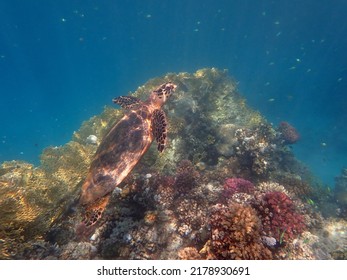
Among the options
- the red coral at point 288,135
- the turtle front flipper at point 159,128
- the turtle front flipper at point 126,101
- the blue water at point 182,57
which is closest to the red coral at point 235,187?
the turtle front flipper at point 159,128

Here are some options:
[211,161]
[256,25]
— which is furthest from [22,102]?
[211,161]

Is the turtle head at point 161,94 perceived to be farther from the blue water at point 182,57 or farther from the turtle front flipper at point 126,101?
the blue water at point 182,57

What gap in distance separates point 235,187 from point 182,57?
81485 millimetres

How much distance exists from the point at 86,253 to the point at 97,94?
316ft

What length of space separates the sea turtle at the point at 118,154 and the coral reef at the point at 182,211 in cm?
63

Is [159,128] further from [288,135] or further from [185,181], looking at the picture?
[288,135]

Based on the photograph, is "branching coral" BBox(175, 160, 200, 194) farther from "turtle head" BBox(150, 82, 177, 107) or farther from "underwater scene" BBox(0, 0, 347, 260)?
"turtle head" BBox(150, 82, 177, 107)

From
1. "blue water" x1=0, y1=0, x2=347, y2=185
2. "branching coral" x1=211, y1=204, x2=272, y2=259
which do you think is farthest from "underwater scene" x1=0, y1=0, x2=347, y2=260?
"blue water" x1=0, y1=0, x2=347, y2=185

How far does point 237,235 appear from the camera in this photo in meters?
4.54

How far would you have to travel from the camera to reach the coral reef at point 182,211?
5012mm

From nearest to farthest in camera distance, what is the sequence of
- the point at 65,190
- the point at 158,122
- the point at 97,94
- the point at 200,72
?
the point at 158,122 < the point at 65,190 < the point at 200,72 < the point at 97,94

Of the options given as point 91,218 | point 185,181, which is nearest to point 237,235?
point 185,181
